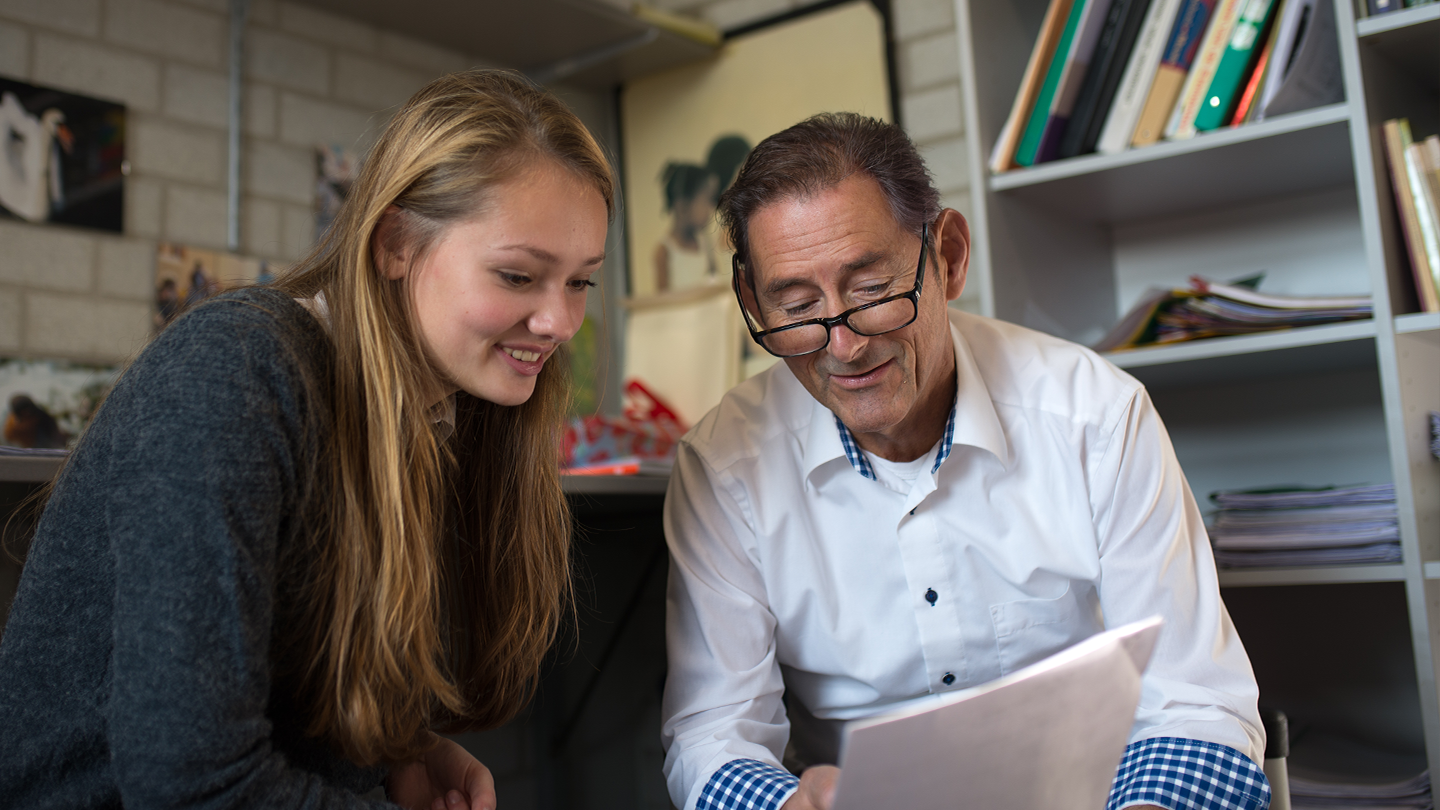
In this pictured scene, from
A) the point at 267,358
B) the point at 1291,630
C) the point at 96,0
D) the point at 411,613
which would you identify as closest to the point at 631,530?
the point at 411,613

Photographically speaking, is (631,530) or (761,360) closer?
(631,530)

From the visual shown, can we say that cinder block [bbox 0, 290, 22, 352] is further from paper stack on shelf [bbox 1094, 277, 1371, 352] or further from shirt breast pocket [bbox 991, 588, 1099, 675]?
paper stack on shelf [bbox 1094, 277, 1371, 352]

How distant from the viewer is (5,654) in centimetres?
86

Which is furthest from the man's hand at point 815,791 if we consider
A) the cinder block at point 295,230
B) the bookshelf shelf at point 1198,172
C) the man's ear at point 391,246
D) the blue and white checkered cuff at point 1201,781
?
the cinder block at point 295,230

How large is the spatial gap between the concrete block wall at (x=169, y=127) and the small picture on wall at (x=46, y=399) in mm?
31

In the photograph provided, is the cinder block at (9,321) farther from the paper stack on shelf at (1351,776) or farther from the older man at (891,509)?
the paper stack on shelf at (1351,776)

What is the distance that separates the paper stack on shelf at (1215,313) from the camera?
5.35 ft

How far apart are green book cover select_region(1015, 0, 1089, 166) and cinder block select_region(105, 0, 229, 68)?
5.49ft

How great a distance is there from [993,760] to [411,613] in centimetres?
49

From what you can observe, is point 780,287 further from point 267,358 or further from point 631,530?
point 631,530

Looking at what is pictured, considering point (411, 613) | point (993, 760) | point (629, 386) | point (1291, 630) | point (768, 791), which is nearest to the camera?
point (993, 760)

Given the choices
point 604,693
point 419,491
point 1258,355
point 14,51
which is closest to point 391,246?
point 419,491

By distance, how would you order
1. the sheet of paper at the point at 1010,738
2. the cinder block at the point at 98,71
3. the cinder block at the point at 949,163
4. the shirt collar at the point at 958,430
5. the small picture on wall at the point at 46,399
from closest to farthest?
the sheet of paper at the point at 1010,738 → the shirt collar at the point at 958,430 → the small picture on wall at the point at 46,399 → the cinder block at the point at 98,71 → the cinder block at the point at 949,163

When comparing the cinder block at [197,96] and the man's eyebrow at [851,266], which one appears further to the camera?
the cinder block at [197,96]
